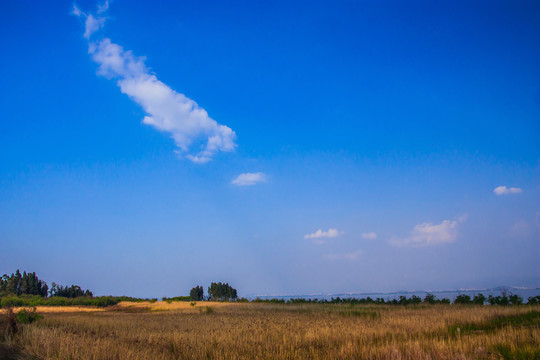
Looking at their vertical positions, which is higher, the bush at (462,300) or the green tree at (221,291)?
the bush at (462,300)

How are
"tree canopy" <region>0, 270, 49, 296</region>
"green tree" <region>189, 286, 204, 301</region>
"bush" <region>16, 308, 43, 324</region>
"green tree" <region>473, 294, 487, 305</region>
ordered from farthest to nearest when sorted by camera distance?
"green tree" <region>189, 286, 204, 301</region>, "tree canopy" <region>0, 270, 49, 296</region>, "green tree" <region>473, 294, 487, 305</region>, "bush" <region>16, 308, 43, 324</region>

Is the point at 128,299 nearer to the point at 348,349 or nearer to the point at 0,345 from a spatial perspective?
the point at 0,345

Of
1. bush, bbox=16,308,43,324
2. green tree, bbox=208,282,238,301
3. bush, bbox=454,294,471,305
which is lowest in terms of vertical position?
green tree, bbox=208,282,238,301

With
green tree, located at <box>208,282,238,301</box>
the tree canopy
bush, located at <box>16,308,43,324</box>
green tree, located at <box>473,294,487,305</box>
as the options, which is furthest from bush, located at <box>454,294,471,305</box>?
the tree canopy

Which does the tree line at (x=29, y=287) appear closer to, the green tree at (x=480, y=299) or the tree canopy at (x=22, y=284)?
the tree canopy at (x=22, y=284)

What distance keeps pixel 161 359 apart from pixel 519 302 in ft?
109

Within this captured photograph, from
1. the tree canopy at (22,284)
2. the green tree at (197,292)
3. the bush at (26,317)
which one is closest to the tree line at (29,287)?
the tree canopy at (22,284)

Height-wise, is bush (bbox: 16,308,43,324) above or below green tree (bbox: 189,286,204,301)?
above

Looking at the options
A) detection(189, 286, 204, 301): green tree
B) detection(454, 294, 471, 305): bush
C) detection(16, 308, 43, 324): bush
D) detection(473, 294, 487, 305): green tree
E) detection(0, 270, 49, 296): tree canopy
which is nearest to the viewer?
detection(16, 308, 43, 324): bush

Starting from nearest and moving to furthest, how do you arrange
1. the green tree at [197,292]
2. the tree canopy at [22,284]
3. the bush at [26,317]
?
the bush at [26,317], the tree canopy at [22,284], the green tree at [197,292]

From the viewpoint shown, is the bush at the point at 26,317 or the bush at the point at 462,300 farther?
the bush at the point at 462,300

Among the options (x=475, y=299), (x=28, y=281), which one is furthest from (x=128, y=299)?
(x=475, y=299)

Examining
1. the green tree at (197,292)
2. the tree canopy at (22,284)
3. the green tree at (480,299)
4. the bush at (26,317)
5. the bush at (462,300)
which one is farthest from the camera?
the green tree at (197,292)

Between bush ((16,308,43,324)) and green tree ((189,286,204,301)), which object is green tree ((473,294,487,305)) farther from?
green tree ((189,286,204,301))
